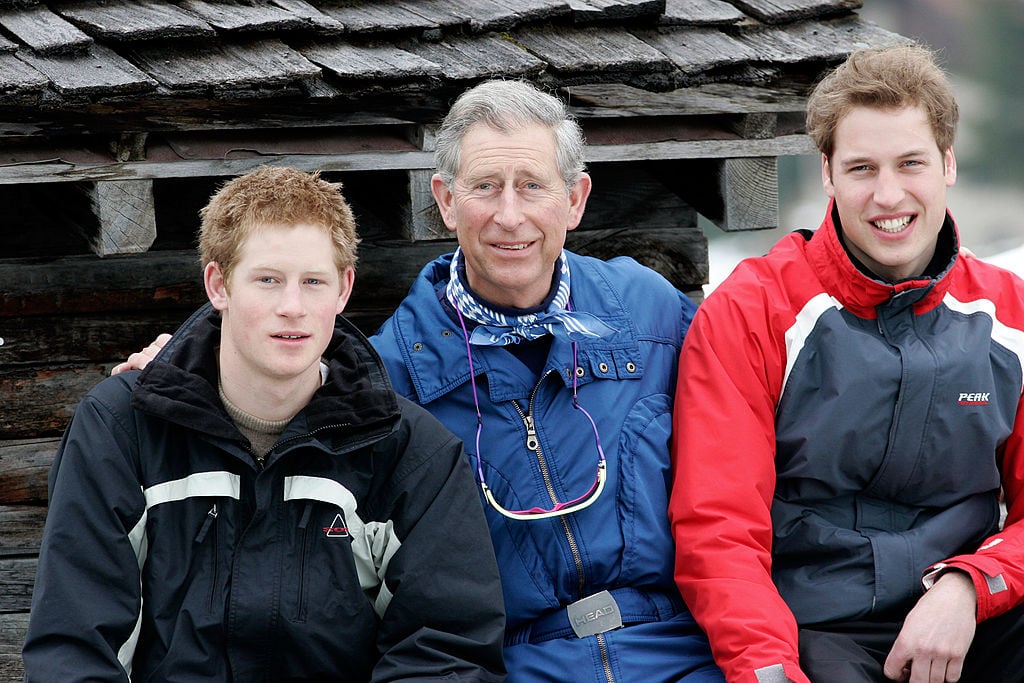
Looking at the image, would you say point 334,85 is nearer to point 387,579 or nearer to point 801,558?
point 387,579

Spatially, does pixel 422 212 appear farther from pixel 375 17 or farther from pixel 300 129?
pixel 375 17

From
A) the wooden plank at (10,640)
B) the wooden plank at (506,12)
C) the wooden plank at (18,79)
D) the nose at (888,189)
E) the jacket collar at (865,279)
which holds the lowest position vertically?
the wooden plank at (10,640)

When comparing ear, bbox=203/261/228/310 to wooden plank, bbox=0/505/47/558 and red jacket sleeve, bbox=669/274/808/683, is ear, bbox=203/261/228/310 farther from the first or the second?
wooden plank, bbox=0/505/47/558

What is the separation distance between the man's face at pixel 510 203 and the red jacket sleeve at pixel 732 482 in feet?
1.58

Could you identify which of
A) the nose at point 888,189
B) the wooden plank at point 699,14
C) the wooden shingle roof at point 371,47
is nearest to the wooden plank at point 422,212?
A: the wooden shingle roof at point 371,47

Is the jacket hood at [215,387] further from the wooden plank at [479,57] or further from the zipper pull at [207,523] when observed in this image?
the wooden plank at [479,57]

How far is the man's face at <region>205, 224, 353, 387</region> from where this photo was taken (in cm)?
265

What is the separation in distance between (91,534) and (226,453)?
0.33m

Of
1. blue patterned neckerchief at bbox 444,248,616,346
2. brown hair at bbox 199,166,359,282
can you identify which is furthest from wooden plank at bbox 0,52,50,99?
blue patterned neckerchief at bbox 444,248,616,346

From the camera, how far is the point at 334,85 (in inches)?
137

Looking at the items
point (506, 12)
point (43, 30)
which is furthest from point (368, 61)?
point (43, 30)

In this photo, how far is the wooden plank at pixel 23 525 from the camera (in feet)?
13.0

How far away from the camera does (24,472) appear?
3963 mm

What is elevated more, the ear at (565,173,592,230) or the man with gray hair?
the ear at (565,173,592,230)
